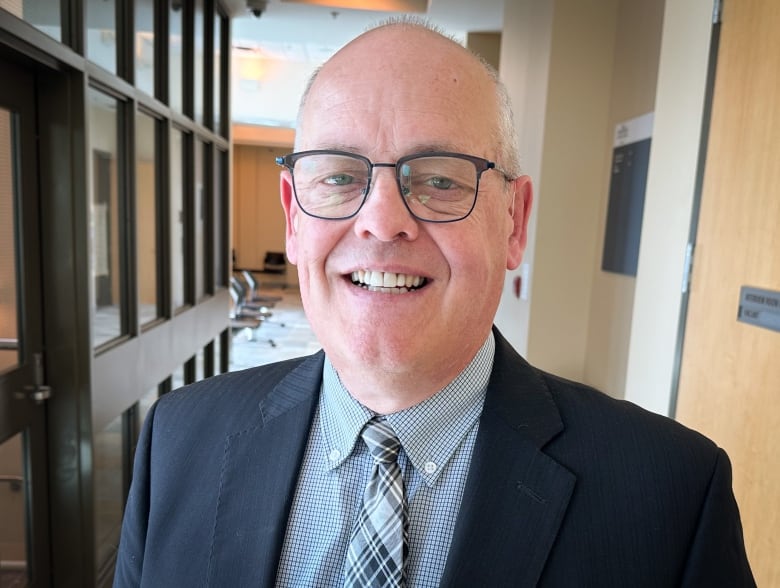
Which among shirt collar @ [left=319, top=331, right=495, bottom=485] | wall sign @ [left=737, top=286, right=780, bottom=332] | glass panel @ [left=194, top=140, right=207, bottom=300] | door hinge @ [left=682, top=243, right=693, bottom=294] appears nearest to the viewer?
shirt collar @ [left=319, top=331, right=495, bottom=485]

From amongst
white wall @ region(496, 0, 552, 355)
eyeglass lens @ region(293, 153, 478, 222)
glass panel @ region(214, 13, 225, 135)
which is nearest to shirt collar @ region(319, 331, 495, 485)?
eyeglass lens @ region(293, 153, 478, 222)

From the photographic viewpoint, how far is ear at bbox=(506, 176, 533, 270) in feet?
3.02

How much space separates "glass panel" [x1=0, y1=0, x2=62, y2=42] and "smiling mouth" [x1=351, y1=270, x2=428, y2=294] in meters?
1.87

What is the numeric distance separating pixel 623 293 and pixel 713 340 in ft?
3.39

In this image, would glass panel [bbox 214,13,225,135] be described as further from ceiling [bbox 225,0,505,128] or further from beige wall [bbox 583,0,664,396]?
beige wall [bbox 583,0,664,396]

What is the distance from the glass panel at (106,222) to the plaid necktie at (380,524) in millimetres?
2323

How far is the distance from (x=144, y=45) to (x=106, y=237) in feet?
4.45

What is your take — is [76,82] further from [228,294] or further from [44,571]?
[228,294]

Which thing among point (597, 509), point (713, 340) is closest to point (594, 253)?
point (713, 340)

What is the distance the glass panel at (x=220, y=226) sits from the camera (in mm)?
5645

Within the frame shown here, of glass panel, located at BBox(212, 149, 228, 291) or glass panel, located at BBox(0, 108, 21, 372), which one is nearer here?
glass panel, located at BBox(0, 108, 21, 372)

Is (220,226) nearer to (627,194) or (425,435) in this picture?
(627,194)

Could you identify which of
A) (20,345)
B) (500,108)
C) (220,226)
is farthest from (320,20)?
(500,108)

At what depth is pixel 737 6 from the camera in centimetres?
170
